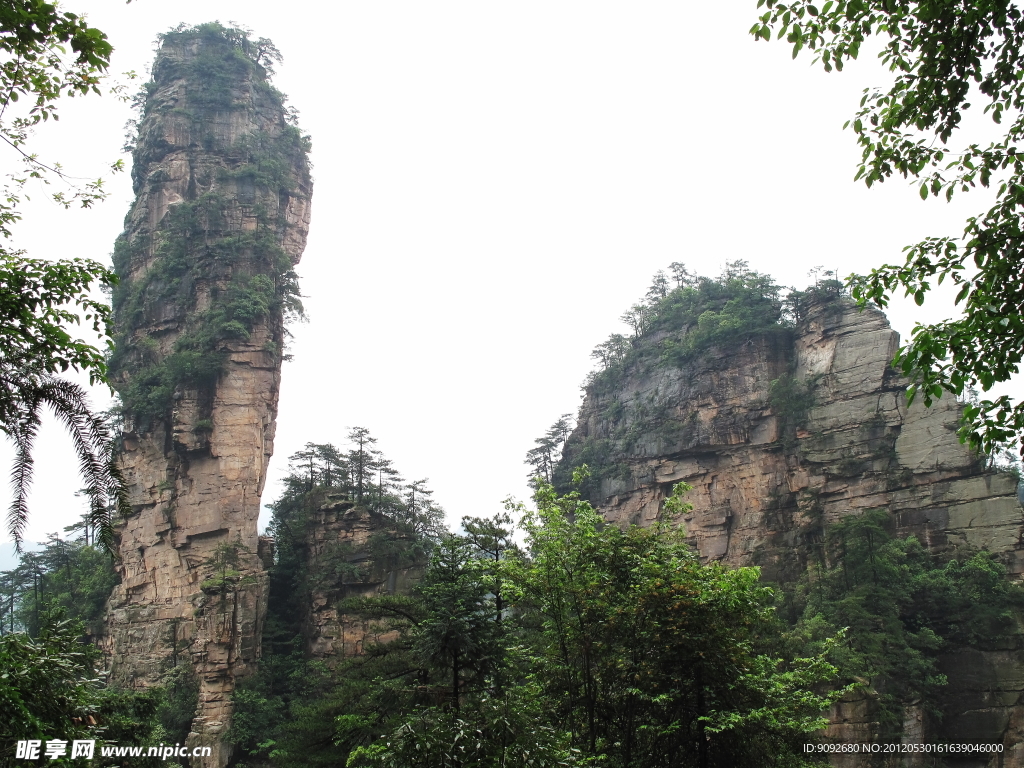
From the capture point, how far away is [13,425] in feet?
16.1

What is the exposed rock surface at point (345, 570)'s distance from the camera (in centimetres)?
3188

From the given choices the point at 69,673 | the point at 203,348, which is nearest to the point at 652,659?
the point at 69,673

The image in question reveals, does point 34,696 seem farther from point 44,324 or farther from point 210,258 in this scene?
point 210,258

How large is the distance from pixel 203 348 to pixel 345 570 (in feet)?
42.9

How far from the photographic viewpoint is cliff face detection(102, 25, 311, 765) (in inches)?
1181

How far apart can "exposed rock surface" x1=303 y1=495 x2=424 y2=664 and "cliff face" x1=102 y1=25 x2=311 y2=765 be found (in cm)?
291

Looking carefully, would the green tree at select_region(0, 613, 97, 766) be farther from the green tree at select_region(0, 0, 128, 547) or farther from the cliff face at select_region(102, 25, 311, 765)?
the cliff face at select_region(102, 25, 311, 765)

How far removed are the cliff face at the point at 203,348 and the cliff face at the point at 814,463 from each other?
78.3 feet

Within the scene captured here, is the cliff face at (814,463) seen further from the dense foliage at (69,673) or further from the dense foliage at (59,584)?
the dense foliage at (59,584)

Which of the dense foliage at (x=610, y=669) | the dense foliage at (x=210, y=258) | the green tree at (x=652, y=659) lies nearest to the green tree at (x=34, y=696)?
the dense foliage at (x=610, y=669)

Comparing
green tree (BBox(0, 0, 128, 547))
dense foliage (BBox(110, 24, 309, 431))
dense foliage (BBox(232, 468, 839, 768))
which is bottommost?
dense foliage (BBox(232, 468, 839, 768))

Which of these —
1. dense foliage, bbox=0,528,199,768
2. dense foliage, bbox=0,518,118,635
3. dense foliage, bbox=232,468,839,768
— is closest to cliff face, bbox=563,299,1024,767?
dense foliage, bbox=232,468,839,768

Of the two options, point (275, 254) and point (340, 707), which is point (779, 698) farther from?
point (275, 254)

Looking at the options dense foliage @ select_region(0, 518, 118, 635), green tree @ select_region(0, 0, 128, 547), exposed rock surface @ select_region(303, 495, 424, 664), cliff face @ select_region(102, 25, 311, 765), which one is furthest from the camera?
dense foliage @ select_region(0, 518, 118, 635)
